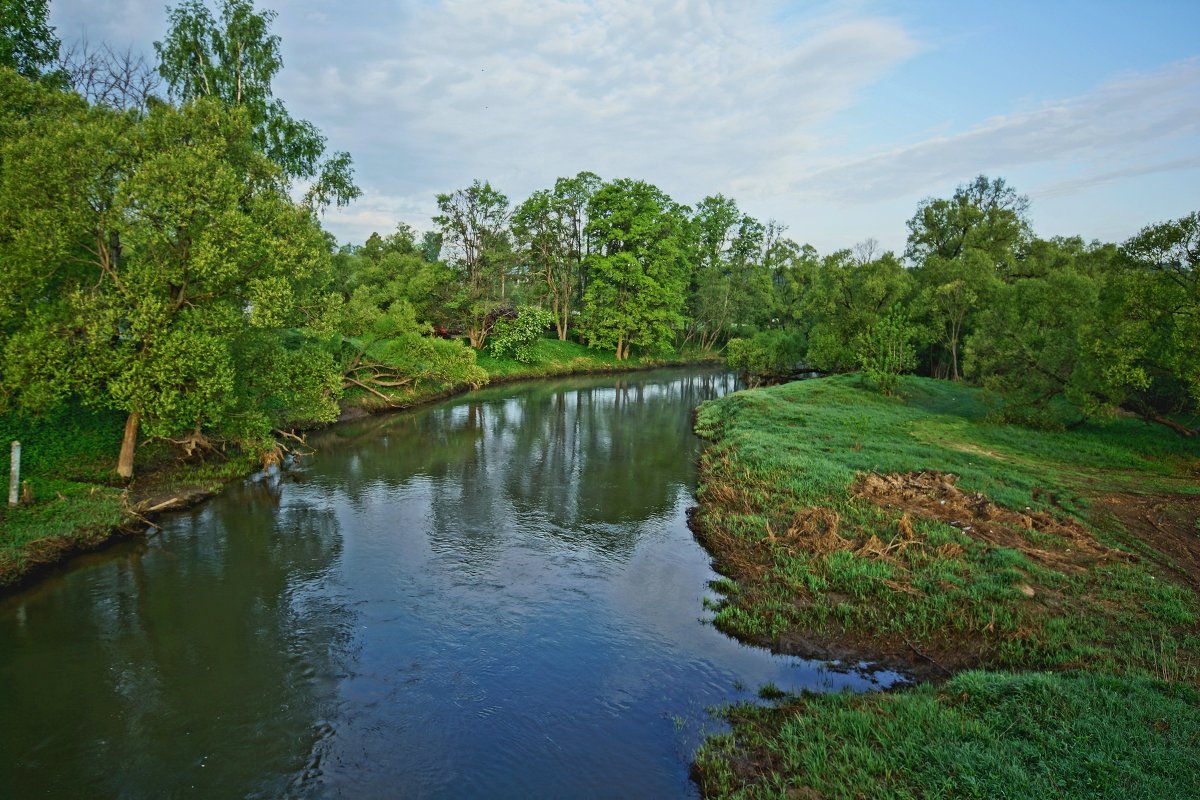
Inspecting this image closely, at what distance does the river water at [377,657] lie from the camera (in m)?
9.13

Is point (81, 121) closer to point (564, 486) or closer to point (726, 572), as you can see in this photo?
point (564, 486)

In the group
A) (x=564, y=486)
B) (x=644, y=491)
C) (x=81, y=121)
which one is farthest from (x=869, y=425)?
(x=81, y=121)

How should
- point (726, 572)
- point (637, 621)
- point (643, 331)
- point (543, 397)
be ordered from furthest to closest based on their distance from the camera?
1. point (643, 331)
2. point (543, 397)
3. point (726, 572)
4. point (637, 621)

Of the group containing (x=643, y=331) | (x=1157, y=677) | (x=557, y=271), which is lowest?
(x=1157, y=677)

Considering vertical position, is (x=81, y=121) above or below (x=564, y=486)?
above

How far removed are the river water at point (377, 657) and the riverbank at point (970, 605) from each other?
138 cm

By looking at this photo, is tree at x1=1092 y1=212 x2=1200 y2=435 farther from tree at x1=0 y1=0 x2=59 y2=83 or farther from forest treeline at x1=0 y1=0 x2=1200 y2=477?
tree at x1=0 y1=0 x2=59 y2=83

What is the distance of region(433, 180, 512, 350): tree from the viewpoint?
179 ft

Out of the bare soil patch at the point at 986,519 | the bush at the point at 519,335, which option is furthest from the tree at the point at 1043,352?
the bush at the point at 519,335

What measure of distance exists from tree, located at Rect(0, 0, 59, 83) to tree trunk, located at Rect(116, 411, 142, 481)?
47.6ft

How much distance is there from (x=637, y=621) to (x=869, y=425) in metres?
20.8

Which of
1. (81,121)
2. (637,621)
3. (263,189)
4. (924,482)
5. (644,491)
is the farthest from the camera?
(644,491)

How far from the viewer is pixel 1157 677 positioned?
9422 mm

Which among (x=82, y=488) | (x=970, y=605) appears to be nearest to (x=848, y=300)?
(x=970, y=605)
